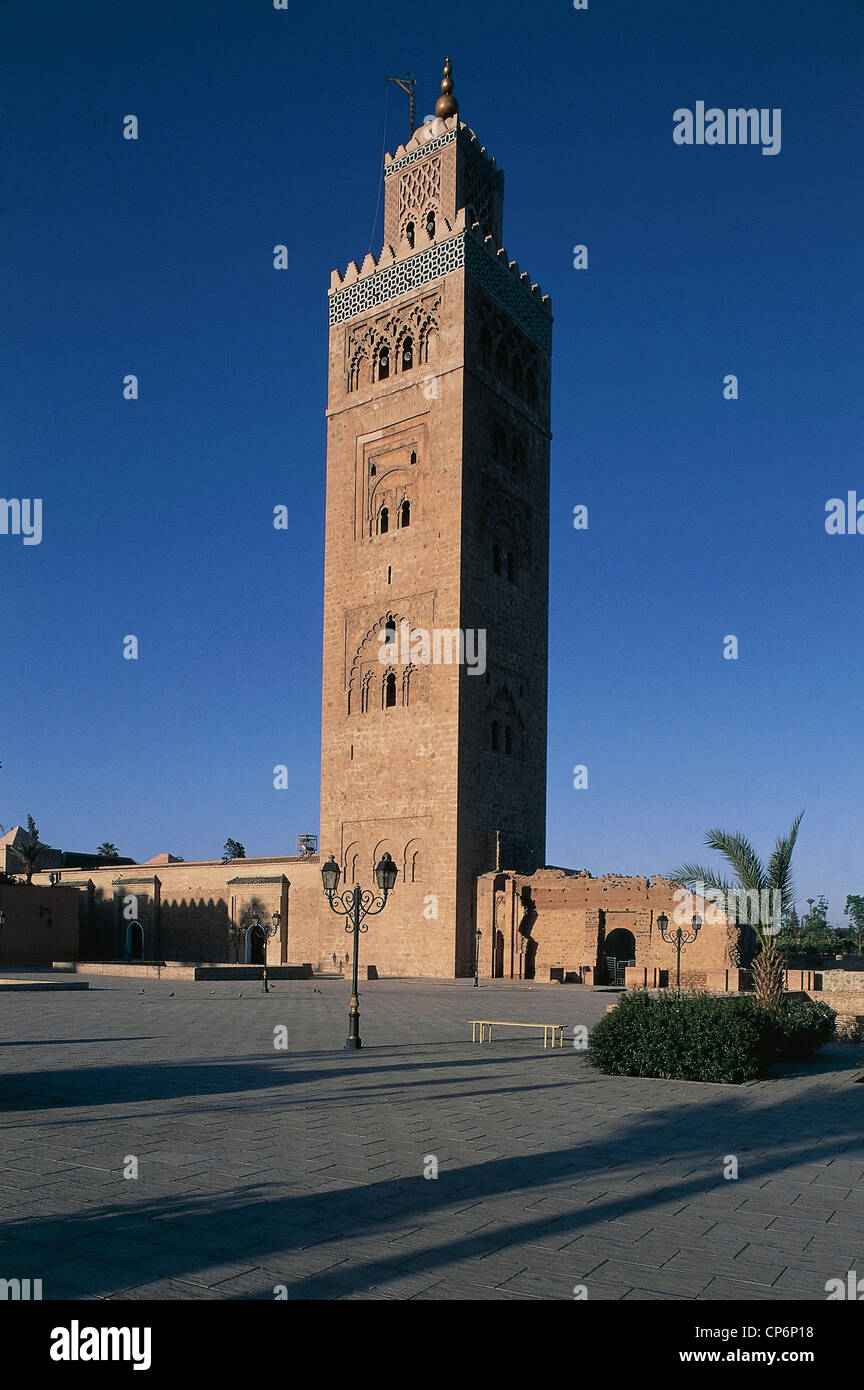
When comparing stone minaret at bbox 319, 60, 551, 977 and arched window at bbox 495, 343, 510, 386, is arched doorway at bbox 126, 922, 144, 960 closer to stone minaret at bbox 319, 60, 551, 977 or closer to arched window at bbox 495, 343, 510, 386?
stone minaret at bbox 319, 60, 551, 977

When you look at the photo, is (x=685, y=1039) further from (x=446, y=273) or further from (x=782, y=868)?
(x=446, y=273)

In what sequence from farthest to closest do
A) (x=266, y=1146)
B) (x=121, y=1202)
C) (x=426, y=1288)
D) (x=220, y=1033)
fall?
(x=220, y=1033) → (x=266, y=1146) → (x=121, y=1202) → (x=426, y=1288)

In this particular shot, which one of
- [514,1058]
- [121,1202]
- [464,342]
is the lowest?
[514,1058]

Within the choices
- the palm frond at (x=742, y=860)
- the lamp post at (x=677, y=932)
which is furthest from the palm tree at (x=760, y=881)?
the lamp post at (x=677, y=932)

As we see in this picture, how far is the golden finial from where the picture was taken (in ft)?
125

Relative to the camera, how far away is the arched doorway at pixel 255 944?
38.2 meters

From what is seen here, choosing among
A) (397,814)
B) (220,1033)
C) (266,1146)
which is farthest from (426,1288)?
(397,814)

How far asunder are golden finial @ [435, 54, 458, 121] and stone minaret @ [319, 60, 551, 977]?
9cm

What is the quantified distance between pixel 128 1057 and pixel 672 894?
19648 millimetres

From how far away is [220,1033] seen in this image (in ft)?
47.0

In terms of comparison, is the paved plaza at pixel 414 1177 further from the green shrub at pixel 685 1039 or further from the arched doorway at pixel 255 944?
the arched doorway at pixel 255 944

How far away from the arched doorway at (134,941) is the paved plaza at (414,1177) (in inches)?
1256

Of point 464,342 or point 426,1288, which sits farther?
point 464,342
